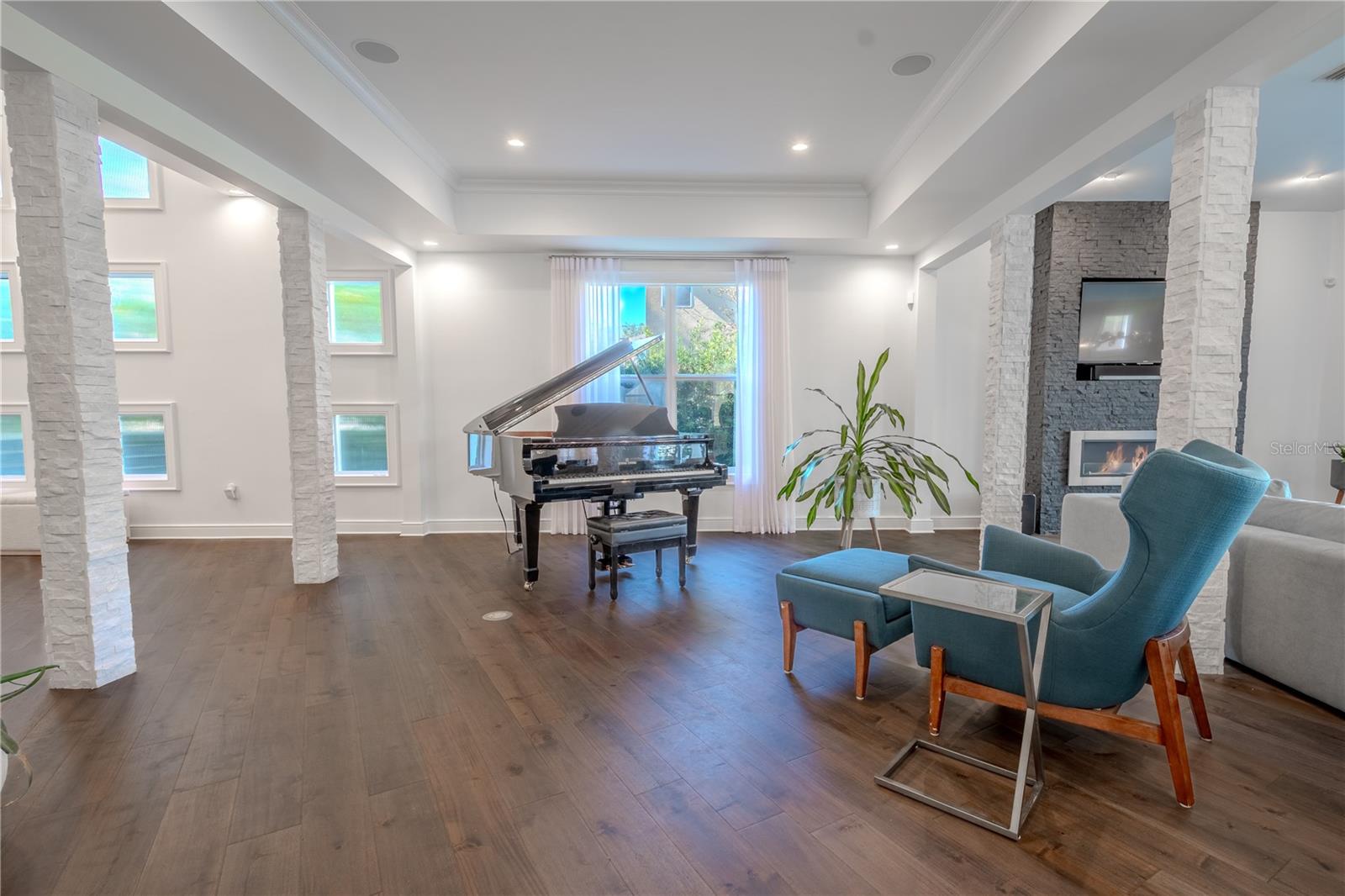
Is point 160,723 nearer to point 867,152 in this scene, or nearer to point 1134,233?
point 867,152

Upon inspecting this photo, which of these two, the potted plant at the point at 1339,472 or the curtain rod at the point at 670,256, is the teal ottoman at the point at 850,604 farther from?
the potted plant at the point at 1339,472

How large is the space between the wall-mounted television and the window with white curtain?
3.42m

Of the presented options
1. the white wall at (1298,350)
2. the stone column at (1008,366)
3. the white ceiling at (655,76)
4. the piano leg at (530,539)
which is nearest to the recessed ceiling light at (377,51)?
the white ceiling at (655,76)

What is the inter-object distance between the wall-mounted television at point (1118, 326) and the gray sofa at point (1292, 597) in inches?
128

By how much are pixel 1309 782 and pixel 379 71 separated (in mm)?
5177

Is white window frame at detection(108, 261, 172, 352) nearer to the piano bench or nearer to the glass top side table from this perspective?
the piano bench

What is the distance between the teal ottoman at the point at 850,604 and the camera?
257 centimetres

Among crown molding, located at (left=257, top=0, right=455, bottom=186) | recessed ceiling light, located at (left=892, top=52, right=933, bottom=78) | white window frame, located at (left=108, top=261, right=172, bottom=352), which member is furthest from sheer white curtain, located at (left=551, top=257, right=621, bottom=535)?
white window frame, located at (left=108, top=261, right=172, bottom=352)

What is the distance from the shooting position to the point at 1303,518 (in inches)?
109

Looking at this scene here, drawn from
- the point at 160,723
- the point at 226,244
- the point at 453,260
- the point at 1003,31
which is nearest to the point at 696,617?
the point at 160,723

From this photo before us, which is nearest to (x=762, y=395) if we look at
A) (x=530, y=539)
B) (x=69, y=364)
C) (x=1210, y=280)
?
(x=530, y=539)

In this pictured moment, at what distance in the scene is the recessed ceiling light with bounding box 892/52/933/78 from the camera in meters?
3.22

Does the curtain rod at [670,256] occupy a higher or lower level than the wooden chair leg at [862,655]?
higher

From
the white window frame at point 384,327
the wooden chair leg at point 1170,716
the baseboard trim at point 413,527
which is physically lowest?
the baseboard trim at point 413,527
